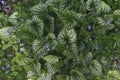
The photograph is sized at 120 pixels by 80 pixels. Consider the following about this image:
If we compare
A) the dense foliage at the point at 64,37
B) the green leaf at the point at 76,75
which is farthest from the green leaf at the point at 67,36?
the green leaf at the point at 76,75

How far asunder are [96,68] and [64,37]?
0.40 metres

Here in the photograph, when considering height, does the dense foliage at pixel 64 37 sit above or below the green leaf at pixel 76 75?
above

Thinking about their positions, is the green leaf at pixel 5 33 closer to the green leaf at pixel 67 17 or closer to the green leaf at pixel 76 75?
the green leaf at pixel 67 17

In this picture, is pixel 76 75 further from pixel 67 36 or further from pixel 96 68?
pixel 67 36

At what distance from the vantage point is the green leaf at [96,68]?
2.58m

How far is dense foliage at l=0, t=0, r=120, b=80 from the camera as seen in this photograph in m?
2.47

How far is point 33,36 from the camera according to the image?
2516 mm

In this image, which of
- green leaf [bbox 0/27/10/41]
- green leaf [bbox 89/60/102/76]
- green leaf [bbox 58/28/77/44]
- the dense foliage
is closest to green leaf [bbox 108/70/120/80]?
the dense foliage

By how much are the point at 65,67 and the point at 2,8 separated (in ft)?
3.75

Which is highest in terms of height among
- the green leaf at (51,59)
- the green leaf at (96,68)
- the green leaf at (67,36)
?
the green leaf at (67,36)

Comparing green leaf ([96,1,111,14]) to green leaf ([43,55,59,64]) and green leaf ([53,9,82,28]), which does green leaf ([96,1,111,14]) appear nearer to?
green leaf ([53,9,82,28])

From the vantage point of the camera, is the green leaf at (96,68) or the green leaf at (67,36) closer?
the green leaf at (67,36)

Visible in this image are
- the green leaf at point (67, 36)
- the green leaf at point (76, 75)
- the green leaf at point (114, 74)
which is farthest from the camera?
the green leaf at point (114, 74)

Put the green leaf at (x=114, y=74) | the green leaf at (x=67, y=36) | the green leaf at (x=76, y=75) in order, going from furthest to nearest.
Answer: the green leaf at (x=114, y=74) → the green leaf at (x=76, y=75) → the green leaf at (x=67, y=36)
